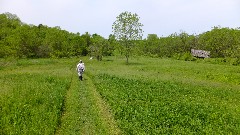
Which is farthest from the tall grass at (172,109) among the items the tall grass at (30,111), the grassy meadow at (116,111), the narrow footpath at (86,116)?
the tall grass at (30,111)

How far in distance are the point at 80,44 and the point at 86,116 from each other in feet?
325

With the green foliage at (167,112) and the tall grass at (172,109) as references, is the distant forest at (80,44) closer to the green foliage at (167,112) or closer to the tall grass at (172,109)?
the tall grass at (172,109)

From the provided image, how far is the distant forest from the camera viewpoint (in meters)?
82.6

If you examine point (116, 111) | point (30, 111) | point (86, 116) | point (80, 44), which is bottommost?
point (86, 116)

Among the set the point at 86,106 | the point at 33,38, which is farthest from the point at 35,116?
the point at 33,38

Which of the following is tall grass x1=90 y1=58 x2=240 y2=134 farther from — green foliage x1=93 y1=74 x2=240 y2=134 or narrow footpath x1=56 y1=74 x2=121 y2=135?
narrow footpath x1=56 y1=74 x2=121 y2=135

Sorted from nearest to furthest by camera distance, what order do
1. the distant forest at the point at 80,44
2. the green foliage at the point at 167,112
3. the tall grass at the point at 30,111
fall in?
the tall grass at the point at 30,111 < the green foliage at the point at 167,112 < the distant forest at the point at 80,44

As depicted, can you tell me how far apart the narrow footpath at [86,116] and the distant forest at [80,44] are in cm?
4281

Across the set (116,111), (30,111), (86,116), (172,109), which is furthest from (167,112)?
(30,111)

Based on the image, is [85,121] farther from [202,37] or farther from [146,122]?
[202,37]

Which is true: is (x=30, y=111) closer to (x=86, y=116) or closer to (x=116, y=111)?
(x=86, y=116)

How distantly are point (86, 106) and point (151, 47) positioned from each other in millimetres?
120222

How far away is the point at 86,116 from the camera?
19.1 m

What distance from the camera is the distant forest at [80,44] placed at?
82562 millimetres
